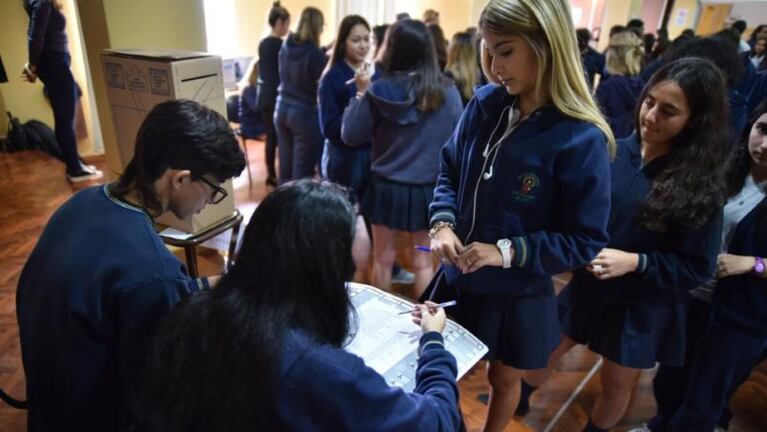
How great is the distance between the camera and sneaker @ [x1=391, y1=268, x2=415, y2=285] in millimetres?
2859

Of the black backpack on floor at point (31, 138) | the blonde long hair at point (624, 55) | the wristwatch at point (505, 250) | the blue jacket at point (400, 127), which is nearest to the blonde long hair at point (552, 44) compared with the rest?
the wristwatch at point (505, 250)

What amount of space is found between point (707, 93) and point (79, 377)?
160cm

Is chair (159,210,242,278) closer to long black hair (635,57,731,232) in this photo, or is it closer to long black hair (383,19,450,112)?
long black hair (383,19,450,112)

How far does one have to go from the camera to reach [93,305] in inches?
34.8

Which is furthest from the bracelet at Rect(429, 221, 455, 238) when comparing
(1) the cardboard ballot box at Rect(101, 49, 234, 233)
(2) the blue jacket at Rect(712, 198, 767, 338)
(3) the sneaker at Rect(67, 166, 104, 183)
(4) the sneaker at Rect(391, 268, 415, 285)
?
(3) the sneaker at Rect(67, 166, 104, 183)

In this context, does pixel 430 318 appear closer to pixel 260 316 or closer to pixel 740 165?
pixel 260 316

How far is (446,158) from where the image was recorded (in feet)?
4.52

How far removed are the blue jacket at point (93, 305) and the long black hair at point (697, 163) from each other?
1169 mm

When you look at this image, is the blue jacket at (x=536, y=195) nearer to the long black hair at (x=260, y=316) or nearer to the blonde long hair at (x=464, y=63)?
the long black hair at (x=260, y=316)

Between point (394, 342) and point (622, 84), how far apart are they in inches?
112

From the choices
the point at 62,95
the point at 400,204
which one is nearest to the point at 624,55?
the point at 400,204

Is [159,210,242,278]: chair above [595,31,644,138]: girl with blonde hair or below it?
below

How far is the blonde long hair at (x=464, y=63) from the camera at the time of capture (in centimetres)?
259

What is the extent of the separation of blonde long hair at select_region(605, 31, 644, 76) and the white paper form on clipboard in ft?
9.46
